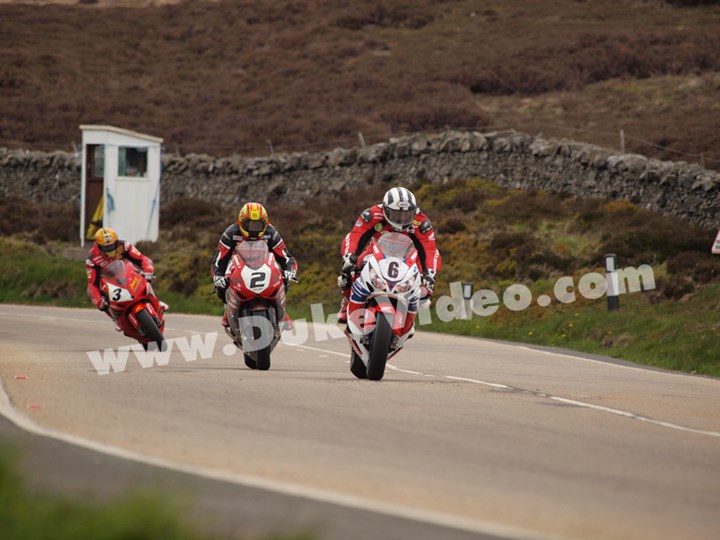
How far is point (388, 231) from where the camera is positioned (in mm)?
13062

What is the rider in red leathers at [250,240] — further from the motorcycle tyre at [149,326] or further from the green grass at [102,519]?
the green grass at [102,519]

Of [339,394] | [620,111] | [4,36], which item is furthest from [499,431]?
[4,36]

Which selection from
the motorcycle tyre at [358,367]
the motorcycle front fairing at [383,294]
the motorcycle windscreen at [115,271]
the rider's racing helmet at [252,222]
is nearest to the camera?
the motorcycle front fairing at [383,294]

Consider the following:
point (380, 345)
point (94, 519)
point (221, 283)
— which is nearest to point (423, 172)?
point (221, 283)

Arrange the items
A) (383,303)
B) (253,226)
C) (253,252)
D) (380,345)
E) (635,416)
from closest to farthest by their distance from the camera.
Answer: (635,416)
(380,345)
(383,303)
(253,252)
(253,226)

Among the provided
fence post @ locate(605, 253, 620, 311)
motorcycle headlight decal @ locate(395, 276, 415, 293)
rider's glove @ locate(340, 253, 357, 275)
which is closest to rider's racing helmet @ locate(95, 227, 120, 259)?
rider's glove @ locate(340, 253, 357, 275)

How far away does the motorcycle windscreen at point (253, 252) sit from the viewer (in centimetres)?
1415

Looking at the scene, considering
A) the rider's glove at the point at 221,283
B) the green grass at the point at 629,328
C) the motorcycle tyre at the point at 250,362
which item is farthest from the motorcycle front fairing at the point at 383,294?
the green grass at the point at 629,328

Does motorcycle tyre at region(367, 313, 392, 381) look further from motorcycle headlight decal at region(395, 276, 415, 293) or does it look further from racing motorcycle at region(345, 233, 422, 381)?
motorcycle headlight decal at region(395, 276, 415, 293)

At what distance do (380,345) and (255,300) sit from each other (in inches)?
98.2

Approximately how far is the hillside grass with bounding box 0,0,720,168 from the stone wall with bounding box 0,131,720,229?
9.86 feet

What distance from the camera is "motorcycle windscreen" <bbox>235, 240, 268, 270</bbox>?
1415cm

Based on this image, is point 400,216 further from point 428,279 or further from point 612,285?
point 612,285

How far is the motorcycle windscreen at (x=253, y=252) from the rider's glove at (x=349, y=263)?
1.43 m
